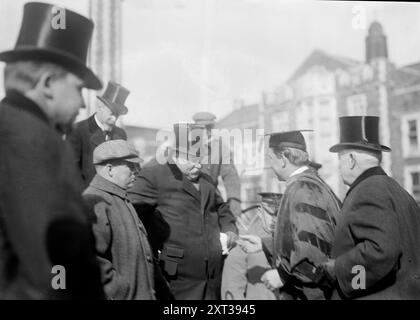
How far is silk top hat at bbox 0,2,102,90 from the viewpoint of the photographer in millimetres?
1649

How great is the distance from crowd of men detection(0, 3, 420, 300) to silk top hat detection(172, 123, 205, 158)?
0.01m

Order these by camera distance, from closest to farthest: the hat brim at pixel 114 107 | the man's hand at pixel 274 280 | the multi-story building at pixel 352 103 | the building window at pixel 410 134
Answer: the man's hand at pixel 274 280 → the hat brim at pixel 114 107 → the multi-story building at pixel 352 103 → the building window at pixel 410 134

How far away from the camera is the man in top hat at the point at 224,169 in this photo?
4.41m

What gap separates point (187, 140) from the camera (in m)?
3.64

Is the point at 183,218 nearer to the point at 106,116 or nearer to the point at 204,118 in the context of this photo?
the point at 106,116

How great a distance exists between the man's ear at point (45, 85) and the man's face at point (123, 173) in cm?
126

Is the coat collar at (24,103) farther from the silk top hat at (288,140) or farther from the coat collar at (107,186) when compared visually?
the silk top hat at (288,140)

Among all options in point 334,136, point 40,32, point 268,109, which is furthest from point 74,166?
point 334,136

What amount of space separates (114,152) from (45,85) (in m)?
1.24

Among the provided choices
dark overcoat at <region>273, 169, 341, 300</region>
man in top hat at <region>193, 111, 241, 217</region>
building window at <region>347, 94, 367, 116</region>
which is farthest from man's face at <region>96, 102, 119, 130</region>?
building window at <region>347, 94, 367, 116</region>

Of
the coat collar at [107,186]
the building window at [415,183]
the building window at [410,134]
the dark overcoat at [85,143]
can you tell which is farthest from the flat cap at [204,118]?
the building window at [410,134]

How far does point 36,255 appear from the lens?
4.47 feet

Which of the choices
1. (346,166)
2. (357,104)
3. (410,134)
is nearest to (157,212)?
(346,166)

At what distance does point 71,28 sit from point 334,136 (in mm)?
14702
